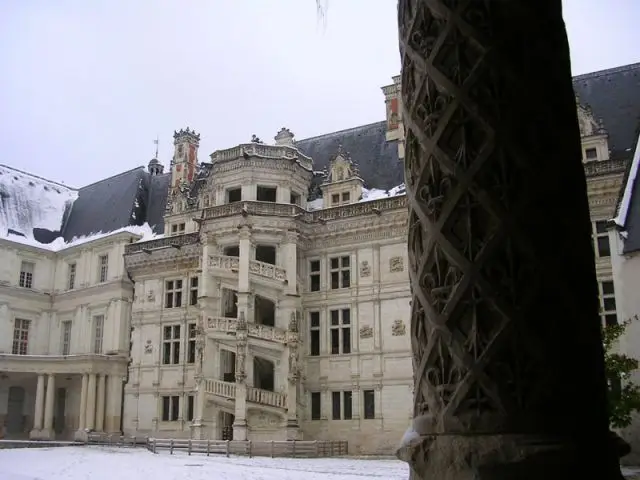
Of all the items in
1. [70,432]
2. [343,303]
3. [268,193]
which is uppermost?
[268,193]

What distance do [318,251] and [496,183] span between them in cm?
2940

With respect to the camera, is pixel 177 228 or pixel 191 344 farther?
pixel 177 228

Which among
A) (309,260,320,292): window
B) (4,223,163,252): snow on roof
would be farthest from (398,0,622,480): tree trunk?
(4,223,163,252): snow on roof

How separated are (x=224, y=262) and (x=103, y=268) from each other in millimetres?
11653

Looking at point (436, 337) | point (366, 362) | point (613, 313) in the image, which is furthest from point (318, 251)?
point (436, 337)

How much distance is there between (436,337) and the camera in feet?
6.51

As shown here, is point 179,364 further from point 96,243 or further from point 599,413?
point 599,413

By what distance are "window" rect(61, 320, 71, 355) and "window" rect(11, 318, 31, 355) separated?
1.97m

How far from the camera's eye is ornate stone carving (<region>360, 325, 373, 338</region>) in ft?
96.1

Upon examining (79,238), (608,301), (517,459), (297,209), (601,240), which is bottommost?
(517,459)

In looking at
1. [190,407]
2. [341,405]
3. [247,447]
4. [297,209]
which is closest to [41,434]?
[190,407]

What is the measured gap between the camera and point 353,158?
34719mm

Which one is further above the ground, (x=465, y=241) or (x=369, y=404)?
(x=465, y=241)

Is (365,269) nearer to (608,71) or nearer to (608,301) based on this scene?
(608,301)
